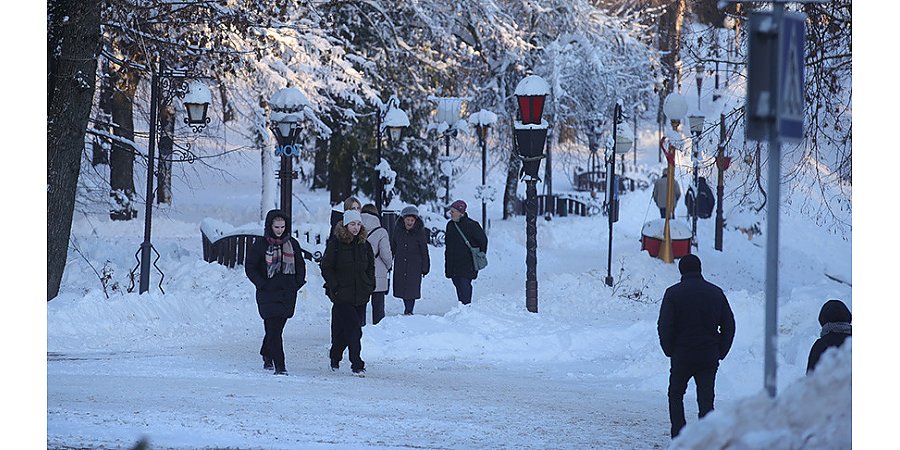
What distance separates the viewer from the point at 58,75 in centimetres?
1327

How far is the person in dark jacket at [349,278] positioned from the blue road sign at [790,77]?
6.54 metres

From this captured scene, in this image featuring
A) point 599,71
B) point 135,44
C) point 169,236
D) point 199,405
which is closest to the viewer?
point 199,405

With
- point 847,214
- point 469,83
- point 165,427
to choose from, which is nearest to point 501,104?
point 469,83

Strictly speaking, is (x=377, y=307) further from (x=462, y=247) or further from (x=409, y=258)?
(x=462, y=247)

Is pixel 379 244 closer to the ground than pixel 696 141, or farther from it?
closer to the ground

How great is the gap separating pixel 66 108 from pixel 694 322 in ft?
25.3

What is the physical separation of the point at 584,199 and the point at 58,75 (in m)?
28.9

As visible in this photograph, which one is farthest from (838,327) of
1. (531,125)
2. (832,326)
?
(531,125)

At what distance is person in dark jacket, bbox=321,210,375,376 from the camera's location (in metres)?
11.6

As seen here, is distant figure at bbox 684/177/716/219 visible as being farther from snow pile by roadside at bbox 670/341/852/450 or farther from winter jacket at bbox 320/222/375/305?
snow pile by roadside at bbox 670/341/852/450

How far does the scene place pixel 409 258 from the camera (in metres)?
15.1

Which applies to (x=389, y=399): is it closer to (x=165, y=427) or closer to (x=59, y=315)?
(x=165, y=427)
